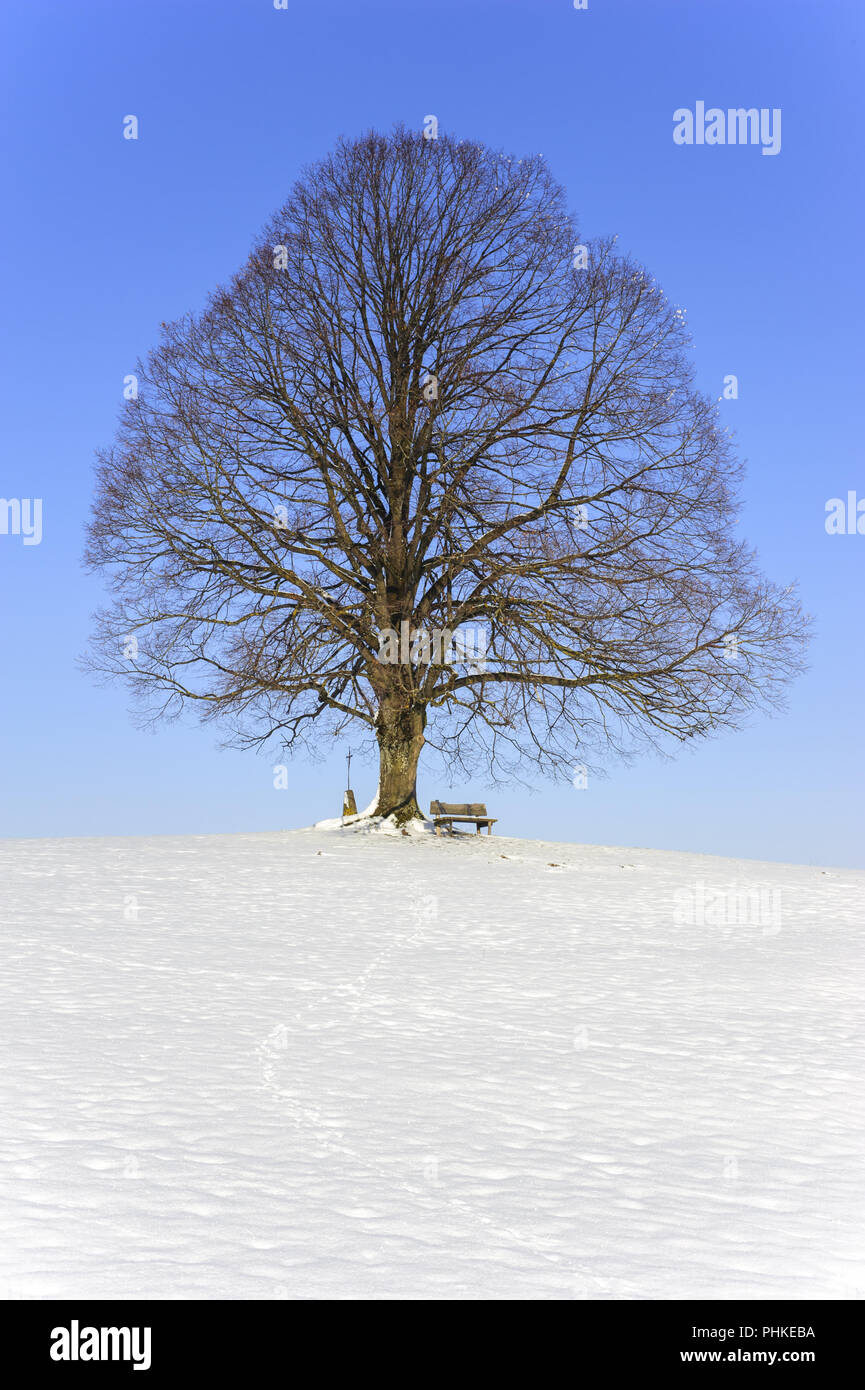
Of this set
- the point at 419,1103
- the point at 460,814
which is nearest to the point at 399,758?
the point at 460,814

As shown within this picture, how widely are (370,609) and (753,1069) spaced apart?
14.9 m

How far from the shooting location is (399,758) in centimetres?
2189

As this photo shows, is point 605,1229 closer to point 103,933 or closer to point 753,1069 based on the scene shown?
point 753,1069

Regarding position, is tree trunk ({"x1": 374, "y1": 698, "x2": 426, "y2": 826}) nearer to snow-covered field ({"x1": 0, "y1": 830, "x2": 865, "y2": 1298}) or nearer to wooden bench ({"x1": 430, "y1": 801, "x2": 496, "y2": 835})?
wooden bench ({"x1": 430, "y1": 801, "x2": 496, "y2": 835})

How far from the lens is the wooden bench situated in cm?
2333

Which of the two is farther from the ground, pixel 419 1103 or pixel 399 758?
pixel 399 758

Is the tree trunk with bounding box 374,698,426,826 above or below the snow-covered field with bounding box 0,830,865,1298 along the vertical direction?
above

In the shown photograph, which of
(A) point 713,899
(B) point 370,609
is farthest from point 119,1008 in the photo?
(B) point 370,609

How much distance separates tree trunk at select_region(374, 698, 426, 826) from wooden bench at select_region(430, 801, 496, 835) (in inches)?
45.8

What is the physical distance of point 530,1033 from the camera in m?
8.26

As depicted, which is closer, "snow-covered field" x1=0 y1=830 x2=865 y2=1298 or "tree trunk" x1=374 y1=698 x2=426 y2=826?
"snow-covered field" x1=0 y1=830 x2=865 y2=1298

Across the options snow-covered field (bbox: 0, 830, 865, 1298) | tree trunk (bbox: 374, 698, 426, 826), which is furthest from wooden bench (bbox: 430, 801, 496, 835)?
snow-covered field (bbox: 0, 830, 865, 1298)

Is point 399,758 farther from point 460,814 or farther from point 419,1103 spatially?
point 419,1103

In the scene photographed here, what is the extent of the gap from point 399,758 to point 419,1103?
50.6ft
